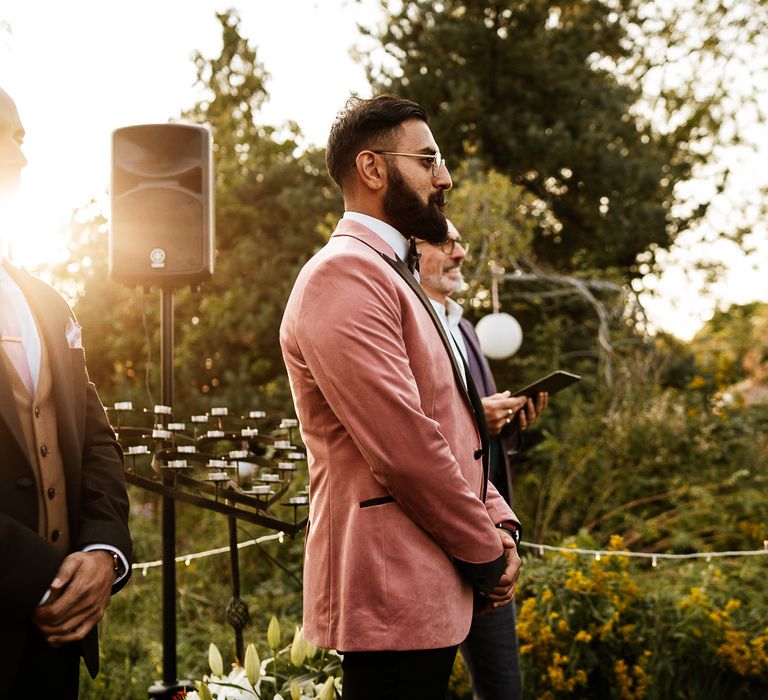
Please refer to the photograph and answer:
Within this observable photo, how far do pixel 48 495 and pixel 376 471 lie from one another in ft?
1.92

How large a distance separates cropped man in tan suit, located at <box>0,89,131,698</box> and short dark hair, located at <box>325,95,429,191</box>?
24.7 inches

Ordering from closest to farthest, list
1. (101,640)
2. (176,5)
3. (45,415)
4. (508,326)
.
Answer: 1. (45,415)
2. (101,640)
3. (508,326)
4. (176,5)

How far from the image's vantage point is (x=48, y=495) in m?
1.35

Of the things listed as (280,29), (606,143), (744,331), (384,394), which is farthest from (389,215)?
(744,331)

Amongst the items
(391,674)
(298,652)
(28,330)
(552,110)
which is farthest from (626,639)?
(552,110)

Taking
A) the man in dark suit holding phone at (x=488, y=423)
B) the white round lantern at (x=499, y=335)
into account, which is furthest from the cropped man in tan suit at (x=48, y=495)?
the white round lantern at (x=499, y=335)

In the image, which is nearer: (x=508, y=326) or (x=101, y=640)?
(x=101, y=640)

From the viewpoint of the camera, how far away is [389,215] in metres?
1.59

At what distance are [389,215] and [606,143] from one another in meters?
8.73

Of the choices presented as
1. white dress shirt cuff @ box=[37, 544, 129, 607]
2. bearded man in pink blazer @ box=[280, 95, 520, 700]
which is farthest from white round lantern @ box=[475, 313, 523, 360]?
white dress shirt cuff @ box=[37, 544, 129, 607]

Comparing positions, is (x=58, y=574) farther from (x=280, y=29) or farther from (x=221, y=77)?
(x=221, y=77)

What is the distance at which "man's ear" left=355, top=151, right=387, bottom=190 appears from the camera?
1.58 meters

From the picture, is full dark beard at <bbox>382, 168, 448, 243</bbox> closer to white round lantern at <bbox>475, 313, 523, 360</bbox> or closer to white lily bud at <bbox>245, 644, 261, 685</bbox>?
white lily bud at <bbox>245, 644, 261, 685</bbox>

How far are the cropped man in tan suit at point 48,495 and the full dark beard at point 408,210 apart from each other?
70cm
